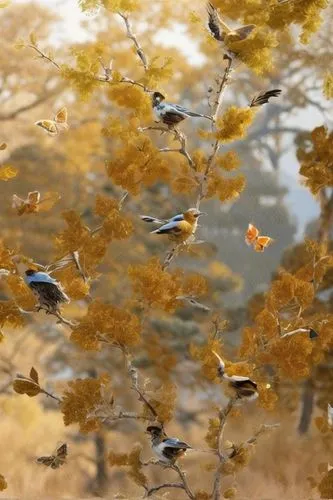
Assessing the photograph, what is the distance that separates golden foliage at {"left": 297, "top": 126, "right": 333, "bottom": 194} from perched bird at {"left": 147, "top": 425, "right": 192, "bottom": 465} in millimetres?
1022


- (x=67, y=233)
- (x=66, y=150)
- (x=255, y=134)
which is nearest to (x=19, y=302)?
(x=67, y=233)

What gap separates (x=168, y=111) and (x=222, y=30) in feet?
1.07

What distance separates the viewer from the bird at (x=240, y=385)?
2.38 metres

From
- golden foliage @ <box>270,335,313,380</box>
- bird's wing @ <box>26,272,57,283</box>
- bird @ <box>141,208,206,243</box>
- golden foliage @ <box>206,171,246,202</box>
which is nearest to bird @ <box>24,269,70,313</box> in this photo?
bird's wing @ <box>26,272,57,283</box>

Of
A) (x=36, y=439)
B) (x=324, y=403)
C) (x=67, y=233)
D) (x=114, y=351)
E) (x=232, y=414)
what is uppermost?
(x=67, y=233)

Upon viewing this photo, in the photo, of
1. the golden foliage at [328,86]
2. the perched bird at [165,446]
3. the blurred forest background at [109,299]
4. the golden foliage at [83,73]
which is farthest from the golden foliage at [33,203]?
the blurred forest background at [109,299]

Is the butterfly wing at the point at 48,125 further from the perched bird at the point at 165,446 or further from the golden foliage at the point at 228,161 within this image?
the perched bird at the point at 165,446

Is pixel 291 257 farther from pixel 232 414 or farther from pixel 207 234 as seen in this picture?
pixel 207 234

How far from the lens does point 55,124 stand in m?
2.71

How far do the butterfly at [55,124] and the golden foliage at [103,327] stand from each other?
0.65m

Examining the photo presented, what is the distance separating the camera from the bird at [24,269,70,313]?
2.37 meters

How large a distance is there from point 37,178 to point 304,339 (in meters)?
5.47

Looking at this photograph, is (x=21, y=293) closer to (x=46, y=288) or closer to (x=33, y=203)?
(x=46, y=288)

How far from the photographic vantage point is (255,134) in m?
9.48
